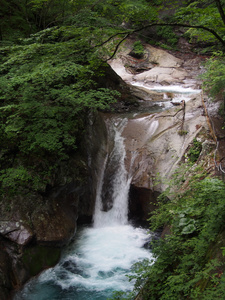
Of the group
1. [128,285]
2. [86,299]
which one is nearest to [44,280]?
[86,299]

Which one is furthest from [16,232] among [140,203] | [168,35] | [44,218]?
[168,35]

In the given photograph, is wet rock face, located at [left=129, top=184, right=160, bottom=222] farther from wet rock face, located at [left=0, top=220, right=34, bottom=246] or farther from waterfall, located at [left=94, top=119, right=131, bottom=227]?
wet rock face, located at [left=0, top=220, right=34, bottom=246]

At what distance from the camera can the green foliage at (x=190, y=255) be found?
322 cm

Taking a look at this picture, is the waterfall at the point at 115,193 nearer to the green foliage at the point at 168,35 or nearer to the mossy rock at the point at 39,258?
the mossy rock at the point at 39,258

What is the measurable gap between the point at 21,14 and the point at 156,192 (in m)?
8.42

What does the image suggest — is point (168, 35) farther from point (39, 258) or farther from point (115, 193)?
point (39, 258)

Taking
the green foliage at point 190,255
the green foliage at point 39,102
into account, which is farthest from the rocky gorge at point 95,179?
→ the green foliage at point 190,255

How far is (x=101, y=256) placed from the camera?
22.6 feet

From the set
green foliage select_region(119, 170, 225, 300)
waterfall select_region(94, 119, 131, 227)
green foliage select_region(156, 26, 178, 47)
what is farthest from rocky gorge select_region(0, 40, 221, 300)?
green foliage select_region(156, 26, 178, 47)

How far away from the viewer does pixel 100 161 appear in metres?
9.17

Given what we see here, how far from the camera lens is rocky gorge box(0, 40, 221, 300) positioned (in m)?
6.03

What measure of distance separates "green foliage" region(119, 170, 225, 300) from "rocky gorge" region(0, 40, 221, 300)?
2.98 feet

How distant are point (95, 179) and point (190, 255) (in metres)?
5.22

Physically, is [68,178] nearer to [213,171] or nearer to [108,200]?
[108,200]
